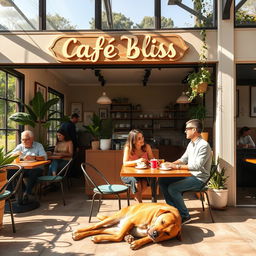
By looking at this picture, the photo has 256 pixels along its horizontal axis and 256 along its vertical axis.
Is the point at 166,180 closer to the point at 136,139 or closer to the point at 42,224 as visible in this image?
the point at 136,139

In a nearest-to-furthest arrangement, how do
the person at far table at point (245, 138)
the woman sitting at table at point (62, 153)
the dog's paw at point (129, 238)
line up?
the dog's paw at point (129, 238) → the woman sitting at table at point (62, 153) → the person at far table at point (245, 138)

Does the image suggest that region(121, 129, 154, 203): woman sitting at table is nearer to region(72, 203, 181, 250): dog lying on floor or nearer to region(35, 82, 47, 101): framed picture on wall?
region(72, 203, 181, 250): dog lying on floor

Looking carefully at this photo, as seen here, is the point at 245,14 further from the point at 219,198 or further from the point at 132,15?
the point at 219,198

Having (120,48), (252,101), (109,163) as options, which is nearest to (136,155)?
(109,163)

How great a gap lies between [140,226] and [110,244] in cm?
41

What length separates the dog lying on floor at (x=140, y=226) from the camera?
279 cm

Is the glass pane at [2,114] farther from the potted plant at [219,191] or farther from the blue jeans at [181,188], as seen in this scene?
the potted plant at [219,191]

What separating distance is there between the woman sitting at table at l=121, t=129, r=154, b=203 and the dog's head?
101cm

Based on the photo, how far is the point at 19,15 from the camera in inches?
186

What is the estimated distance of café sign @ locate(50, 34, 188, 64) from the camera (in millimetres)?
4492

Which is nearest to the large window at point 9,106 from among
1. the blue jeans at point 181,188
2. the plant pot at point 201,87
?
the blue jeans at point 181,188

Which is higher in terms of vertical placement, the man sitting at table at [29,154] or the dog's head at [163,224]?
the man sitting at table at [29,154]

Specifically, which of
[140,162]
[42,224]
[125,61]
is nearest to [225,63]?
[125,61]

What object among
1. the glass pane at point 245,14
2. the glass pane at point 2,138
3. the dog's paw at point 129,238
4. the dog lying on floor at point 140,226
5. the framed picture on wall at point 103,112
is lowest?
the dog's paw at point 129,238
